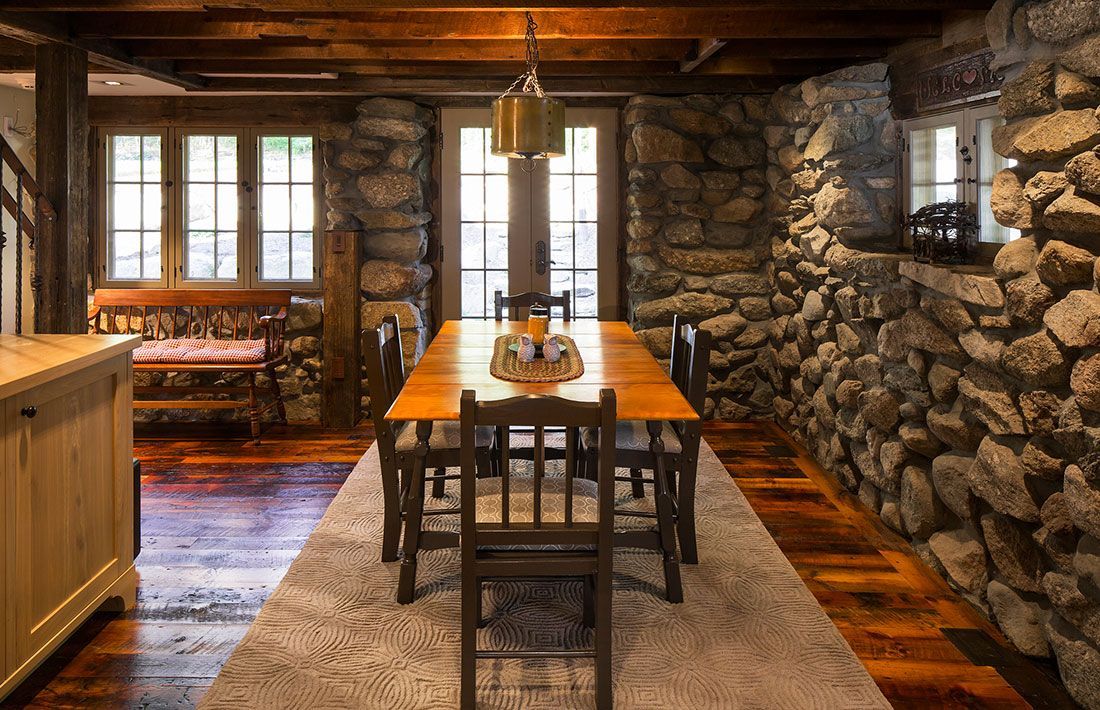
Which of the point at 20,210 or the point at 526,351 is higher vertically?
the point at 20,210

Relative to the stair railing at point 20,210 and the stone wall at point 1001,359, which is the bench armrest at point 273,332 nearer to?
the stair railing at point 20,210

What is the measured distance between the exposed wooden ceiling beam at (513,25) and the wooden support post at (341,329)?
1866mm

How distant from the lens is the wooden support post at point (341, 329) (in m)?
5.91

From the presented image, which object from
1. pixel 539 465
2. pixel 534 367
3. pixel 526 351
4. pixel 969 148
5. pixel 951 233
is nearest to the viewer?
pixel 539 465

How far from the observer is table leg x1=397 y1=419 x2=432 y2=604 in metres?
3.12

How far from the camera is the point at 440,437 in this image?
3482 millimetres

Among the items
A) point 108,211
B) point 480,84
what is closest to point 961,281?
point 480,84

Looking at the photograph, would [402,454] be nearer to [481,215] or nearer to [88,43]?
[88,43]

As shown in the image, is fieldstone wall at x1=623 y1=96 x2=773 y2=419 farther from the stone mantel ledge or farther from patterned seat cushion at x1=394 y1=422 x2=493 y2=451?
patterned seat cushion at x1=394 y1=422 x2=493 y2=451

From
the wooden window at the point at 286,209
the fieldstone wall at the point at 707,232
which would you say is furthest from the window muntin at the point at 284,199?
the fieldstone wall at the point at 707,232

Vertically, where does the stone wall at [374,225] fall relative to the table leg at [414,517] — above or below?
above

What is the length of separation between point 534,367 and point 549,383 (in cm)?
28

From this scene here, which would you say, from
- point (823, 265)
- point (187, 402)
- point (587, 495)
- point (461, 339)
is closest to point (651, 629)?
point (587, 495)

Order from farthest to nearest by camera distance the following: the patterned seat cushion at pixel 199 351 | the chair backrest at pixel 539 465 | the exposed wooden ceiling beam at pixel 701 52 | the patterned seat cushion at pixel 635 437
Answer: the patterned seat cushion at pixel 199 351, the exposed wooden ceiling beam at pixel 701 52, the patterned seat cushion at pixel 635 437, the chair backrest at pixel 539 465
